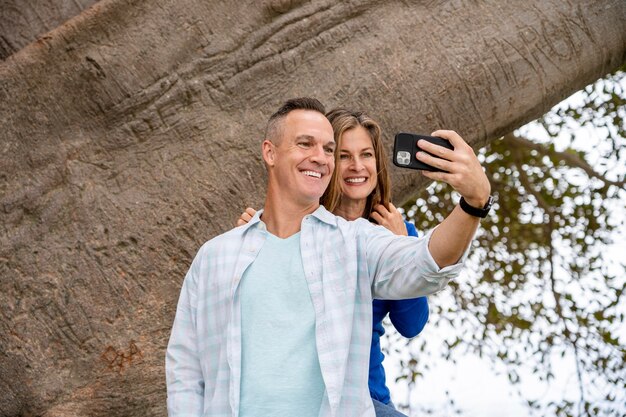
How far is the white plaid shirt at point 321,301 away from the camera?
2209 millimetres

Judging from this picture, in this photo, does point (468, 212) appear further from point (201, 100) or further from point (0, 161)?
point (0, 161)

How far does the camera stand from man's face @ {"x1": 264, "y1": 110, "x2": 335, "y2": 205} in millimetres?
2498

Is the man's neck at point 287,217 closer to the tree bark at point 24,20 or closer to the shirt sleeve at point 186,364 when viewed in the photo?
the shirt sleeve at point 186,364

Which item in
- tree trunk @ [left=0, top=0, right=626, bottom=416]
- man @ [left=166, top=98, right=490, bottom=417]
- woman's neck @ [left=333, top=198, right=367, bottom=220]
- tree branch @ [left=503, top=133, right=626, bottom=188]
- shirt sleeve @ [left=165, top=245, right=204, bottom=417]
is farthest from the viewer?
tree branch @ [left=503, top=133, right=626, bottom=188]

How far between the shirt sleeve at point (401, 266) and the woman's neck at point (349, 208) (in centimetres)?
43

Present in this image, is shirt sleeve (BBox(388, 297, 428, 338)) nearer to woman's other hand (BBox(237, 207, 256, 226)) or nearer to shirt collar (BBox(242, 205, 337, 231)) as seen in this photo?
shirt collar (BBox(242, 205, 337, 231))

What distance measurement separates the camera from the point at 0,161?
340 centimetres

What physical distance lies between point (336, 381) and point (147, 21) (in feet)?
6.62

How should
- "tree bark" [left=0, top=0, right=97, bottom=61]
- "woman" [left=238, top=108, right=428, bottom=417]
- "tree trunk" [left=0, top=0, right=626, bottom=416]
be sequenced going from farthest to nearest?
1. "tree bark" [left=0, top=0, right=97, bottom=61]
2. "tree trunk" [left=0, top=0, right=626, bottom=416]
3. "woman" [left=238, top=108, right=428, bottom=417]

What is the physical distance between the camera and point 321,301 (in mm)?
2297

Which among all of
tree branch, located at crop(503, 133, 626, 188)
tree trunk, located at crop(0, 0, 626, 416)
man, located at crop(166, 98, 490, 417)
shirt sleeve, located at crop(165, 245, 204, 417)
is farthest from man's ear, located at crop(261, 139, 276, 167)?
Result: tree branch, located at crop(503, 133, 626, 188)

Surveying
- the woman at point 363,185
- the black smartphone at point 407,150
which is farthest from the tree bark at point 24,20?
the black smartphone at point 407,150

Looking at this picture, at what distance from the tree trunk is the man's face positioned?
2.90ft

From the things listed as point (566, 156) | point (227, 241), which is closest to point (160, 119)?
point (227, 241)
